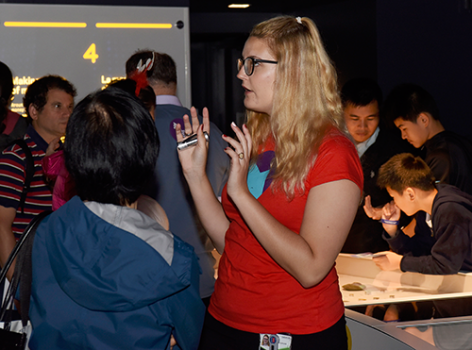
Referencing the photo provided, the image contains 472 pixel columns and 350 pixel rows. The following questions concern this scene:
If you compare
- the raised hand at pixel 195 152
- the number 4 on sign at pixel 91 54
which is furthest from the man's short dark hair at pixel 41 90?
the raised hand at pixel 195 152

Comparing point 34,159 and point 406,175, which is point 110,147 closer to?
point 34,159

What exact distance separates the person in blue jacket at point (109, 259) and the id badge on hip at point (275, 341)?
0.81ft

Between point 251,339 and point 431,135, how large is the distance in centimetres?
241

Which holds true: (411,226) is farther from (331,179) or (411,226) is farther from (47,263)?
(47,263)

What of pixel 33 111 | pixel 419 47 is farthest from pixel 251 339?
pixel 419 47

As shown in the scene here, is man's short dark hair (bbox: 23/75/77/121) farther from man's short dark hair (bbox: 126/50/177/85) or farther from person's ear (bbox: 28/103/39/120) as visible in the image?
man's short dark hair (bbox: 126/50/177/85)

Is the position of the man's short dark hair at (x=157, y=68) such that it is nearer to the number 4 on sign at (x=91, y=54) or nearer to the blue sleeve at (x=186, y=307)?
the number 4 on sign at (x=91, y=54)

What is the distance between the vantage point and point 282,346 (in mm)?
1338

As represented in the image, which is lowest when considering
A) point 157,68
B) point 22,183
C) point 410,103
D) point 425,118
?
point 22,183

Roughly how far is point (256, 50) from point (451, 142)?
2109 millimetres

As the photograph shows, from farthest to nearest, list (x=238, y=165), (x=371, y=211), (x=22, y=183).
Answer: (x=371, y=211) < (x=22, y=183) < (x=238, y=165)

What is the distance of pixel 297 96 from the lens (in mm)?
1417

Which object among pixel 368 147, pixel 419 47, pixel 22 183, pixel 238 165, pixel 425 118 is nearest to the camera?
pixel 238 165

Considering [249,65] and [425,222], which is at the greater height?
[249,65]
